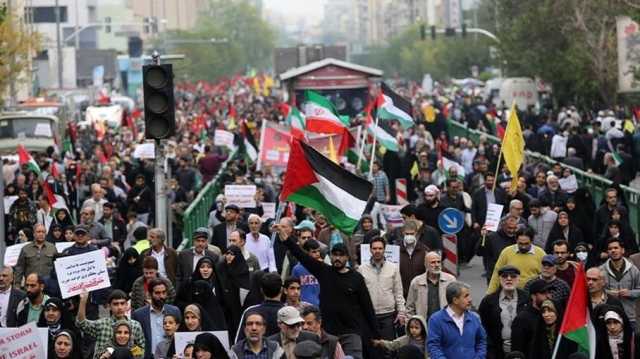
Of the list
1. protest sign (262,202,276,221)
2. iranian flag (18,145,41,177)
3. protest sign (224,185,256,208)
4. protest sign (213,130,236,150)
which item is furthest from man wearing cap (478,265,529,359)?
protest sign (213,130,236,150)

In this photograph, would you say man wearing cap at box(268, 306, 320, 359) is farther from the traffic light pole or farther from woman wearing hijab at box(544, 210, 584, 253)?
woman wearing hijab at box(544, 210, 584, 253)

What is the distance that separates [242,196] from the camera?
A: 23.2m

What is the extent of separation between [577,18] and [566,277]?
41.4 m

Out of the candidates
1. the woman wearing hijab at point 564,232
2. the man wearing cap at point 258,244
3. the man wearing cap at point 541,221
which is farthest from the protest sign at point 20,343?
the man wearing cap at point 541,221

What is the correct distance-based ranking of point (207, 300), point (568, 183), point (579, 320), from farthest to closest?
point (568, 183)
point (207, 300)
point (579, 320)

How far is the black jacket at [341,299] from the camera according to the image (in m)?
13.7

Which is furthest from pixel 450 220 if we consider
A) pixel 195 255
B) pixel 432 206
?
pixel 195 255

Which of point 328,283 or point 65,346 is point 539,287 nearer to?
point 328,283

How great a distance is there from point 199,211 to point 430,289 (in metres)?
11.3

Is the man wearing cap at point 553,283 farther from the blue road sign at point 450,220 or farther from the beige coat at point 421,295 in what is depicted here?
the blue road sign at point 450,220

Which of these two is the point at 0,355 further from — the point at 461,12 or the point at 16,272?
the point at 461,12

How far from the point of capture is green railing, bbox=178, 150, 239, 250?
2380 cm

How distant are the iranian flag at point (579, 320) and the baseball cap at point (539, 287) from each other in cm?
105

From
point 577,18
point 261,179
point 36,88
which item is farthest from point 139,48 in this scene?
point 261,179
